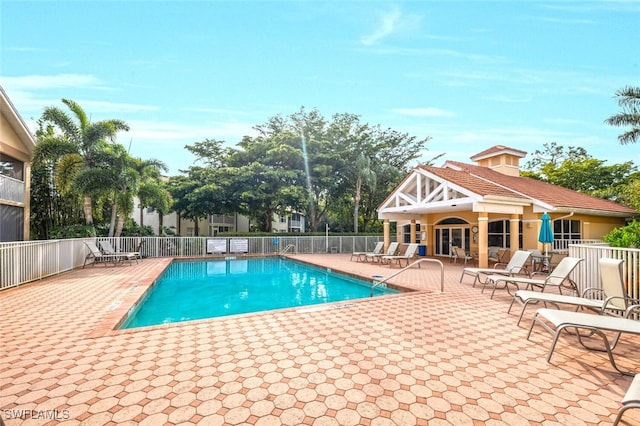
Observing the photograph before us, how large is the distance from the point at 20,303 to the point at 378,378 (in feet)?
23.7

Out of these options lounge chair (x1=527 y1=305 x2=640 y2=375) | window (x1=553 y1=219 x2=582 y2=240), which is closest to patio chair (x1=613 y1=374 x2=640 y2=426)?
lounge chair (x1=527 y1=305 x2=640 y2=375)

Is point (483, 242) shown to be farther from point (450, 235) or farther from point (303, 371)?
point (303, 371)

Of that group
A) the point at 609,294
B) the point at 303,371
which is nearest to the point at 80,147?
the point at 303,371

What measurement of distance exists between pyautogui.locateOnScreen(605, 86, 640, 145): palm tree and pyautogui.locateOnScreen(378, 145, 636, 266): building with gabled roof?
15.6 feet

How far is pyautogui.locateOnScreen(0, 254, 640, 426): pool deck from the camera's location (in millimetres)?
2428

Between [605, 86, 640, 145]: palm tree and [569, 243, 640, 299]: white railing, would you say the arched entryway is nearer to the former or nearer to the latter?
[569, 243, 640, 299]: white railing

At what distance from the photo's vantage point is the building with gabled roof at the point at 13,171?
10938mm

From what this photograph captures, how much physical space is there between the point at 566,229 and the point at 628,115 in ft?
28.2

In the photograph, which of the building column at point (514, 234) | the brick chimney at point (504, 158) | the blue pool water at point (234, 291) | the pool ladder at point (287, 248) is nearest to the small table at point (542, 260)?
the building column at point (514, 234)

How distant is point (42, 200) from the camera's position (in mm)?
15125

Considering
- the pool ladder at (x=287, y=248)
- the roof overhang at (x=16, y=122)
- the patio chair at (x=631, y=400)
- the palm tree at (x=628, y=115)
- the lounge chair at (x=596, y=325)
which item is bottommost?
the pool ladder at (x=287, y=248)

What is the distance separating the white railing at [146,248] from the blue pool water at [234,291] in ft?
9.59

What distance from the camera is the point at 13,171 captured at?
12320mm

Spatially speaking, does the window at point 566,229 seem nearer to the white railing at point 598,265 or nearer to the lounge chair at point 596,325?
the white railing at point 598,265
